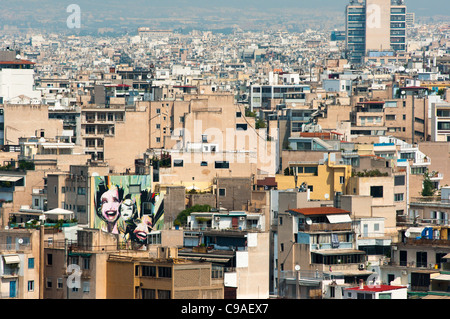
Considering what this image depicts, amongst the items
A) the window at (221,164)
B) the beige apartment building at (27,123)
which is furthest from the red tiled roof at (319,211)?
the beige apartment building at (27,123)

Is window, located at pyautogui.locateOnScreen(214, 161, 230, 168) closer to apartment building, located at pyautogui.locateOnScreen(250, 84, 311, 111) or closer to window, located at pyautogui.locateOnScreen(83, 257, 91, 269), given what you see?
window, located at pyautogui.locateOnScreen(83, 257, 91, 269)

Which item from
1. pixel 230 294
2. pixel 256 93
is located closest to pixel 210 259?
pixel 230 294

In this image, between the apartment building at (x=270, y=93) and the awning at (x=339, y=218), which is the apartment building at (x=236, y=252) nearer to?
the awning at (x=339, y=218)

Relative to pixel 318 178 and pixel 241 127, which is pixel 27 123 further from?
pixel 318 178

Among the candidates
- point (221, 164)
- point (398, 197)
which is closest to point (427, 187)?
point (398, 197)

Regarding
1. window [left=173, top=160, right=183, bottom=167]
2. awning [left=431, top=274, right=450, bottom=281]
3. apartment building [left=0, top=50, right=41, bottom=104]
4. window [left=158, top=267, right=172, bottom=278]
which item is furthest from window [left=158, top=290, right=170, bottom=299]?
apartment building [left=0, top=50, right=41, bottom=104]

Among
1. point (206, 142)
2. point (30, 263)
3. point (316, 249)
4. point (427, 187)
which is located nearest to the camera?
point (30, 263)
